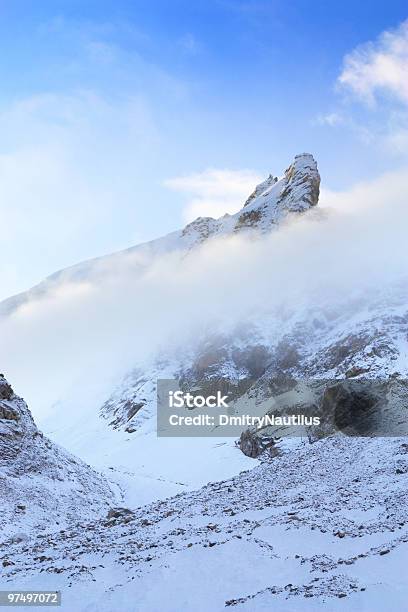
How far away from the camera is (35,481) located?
3183 centimetres

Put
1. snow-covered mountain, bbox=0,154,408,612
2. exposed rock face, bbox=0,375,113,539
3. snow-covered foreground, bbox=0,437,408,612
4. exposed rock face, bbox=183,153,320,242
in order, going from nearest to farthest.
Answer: snow-covered foreground, bbox=0,437,408,612 → snow-covered mountain, bbox=0,154,408,612 → exposed rock face, bbox=0,375,113,539 → exposed rock face, bbox=183,153,320,242

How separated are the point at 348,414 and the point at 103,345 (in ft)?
386

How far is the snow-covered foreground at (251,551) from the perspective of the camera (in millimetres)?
12805

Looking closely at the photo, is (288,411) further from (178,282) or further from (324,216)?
(324,216)

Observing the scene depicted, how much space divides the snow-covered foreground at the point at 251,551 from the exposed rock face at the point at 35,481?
16.1ft

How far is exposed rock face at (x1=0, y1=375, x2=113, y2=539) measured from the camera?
27.6 meters

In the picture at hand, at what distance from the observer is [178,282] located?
545ft

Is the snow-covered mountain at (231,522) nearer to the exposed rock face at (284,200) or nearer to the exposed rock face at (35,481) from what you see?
the exposed rock face at (35,481)

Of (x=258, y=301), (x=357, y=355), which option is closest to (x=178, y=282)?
(x=258, y=301)

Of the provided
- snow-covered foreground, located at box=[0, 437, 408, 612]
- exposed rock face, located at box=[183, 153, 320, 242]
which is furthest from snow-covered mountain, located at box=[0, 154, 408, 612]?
exposed rock face, located at box=[183, 153, 320, 242]

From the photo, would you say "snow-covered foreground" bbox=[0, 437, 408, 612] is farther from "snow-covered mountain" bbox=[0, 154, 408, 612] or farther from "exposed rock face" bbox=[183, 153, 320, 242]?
"exposed rock face" bbox=[183, 153, 320, 242]

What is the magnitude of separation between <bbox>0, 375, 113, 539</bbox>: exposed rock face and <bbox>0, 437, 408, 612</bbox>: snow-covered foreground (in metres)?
4.90

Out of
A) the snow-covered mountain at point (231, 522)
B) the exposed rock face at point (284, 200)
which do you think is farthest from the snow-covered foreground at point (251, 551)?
the exposed rock face at point (284, 200)

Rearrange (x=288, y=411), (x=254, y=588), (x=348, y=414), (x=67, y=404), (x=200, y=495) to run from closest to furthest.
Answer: (x=254, y=588)
(x=200, y=495)
(x=348, y=414)
(x=288, y=411)
(x=67, y=404)
